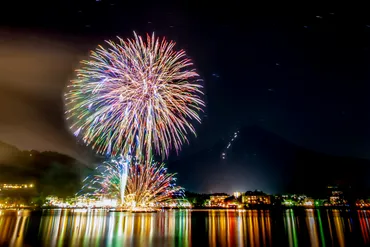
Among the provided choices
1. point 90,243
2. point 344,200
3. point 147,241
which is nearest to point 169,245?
point 147,241

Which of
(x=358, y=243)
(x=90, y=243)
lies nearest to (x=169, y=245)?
(x=90, y=243)

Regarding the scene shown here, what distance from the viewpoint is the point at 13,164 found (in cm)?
14988

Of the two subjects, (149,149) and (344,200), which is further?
(344,200)

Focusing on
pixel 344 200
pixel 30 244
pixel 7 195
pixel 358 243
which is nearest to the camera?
pixel 30 244

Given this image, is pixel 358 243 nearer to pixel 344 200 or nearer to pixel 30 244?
pixel 30 244

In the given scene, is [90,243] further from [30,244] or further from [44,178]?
[44,178]

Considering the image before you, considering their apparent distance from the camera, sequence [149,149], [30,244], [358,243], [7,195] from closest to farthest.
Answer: [30,244]
[358,243]
[149,149]
[7,195]

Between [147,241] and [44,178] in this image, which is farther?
[44,178]

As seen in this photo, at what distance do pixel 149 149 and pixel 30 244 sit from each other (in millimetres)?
11036

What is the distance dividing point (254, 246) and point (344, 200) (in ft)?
673

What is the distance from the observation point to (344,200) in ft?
627

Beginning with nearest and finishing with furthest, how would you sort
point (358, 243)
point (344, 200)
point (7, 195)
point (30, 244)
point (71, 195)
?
point (30, 244) → point (358, 243) → point (7, 195) → point (71, 195) → point (344, 200)

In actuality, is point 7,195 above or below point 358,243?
above

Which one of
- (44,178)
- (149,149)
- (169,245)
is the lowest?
(169,245)
